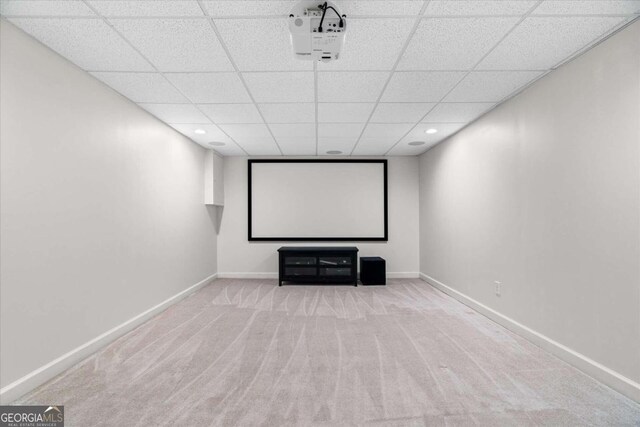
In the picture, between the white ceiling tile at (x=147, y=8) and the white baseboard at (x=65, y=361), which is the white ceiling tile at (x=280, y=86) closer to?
the white ceiling tile at (x=147, y=8)

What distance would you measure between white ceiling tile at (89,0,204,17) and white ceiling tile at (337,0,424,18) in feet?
2.76

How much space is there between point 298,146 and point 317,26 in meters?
3.31

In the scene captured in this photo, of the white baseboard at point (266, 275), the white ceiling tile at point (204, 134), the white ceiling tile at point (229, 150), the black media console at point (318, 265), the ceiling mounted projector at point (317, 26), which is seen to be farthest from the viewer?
the white baseboard at point (266, 275)

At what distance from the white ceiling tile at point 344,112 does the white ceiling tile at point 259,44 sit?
2.80ft

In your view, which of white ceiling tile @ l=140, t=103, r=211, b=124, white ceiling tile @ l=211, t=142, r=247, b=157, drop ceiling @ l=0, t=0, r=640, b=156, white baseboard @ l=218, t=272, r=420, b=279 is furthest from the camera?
white baseboard @ l=218, t=272, r=420, b=279

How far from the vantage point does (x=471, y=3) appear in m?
1.70

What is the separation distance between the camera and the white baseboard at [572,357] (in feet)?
6.21

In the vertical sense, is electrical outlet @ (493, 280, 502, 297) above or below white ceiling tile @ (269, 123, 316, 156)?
below

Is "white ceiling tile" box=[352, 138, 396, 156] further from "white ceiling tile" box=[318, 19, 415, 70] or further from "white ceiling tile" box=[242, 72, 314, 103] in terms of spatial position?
"white ceiling tile" box=[318, 19, 415, 70]

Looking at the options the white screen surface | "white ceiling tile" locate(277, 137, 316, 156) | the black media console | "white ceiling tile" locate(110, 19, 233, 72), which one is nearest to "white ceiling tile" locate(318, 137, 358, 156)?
"white ceiling tile" locate(277, 137, 316, 156)

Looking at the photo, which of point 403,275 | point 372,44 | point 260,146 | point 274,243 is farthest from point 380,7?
point 403,275

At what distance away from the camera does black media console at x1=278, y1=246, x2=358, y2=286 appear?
5109 mm

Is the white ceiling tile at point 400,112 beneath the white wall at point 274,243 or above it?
above

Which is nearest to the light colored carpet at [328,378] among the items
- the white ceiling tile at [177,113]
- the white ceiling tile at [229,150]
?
the white ceiling tile at [177,113]
